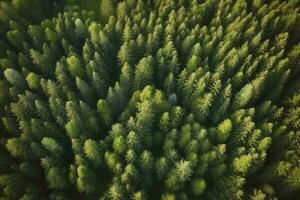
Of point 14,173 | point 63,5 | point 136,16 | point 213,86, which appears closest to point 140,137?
point 213,86

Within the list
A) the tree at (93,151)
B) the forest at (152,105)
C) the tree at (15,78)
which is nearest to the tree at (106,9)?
the forest at (152,105)

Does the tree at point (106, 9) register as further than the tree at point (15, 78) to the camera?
Yes

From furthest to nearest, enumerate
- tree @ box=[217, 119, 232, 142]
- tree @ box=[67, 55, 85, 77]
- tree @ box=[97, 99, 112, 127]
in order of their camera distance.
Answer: tree @ box=[67, 55, 85, 77]
tree @ box=[97, 99, 112, 127]
tree @ box=[217, 119, 232, 142]

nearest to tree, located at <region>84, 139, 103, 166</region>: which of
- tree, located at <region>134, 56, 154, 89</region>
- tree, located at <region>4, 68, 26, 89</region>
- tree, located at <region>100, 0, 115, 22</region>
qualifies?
tree, located at <region>134, 56, 154, 89</region>

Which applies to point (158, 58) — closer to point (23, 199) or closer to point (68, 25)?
point (68, 25)

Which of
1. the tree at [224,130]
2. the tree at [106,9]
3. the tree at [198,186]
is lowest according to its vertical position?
the tree at [198,186]

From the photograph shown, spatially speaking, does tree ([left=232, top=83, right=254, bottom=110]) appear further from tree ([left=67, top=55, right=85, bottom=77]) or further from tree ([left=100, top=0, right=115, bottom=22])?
tree ([left=100, top=0, right=115, bottom=22])

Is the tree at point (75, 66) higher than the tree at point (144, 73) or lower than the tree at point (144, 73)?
higher

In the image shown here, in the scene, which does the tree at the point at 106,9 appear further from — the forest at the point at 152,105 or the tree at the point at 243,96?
the tree at the point at 243,96
